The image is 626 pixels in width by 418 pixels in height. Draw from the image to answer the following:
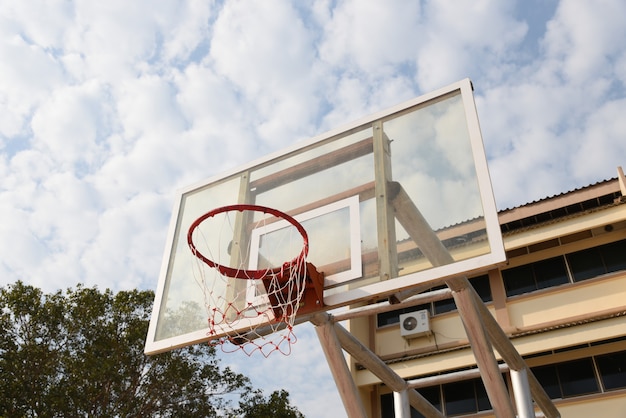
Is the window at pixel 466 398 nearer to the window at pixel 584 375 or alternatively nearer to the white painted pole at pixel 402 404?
the window at pixel 584 375

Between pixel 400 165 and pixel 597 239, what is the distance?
7.05 meters

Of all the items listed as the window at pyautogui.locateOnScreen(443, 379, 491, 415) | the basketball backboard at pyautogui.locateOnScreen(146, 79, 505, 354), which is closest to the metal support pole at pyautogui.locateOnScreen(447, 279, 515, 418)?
the basketball backboard at pyautogui.locateOnScreen(146, 79, 505, 354)

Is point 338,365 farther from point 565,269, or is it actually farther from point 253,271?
point 565,269

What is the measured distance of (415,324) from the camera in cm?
1177

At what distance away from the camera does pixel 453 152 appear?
561 cm

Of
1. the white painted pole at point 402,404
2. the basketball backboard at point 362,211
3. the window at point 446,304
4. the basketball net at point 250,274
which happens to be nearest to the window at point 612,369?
the window at point 446,304

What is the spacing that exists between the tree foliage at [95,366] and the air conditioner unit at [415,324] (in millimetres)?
3781

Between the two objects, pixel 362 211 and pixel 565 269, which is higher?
pixel 565 269

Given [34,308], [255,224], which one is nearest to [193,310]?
[255,224]

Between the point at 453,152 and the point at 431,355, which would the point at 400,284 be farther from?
the point at 431,355

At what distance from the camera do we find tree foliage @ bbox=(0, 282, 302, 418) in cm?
1153

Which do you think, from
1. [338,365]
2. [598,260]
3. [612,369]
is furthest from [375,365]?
[598,260]

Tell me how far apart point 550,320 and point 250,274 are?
724 centimetres

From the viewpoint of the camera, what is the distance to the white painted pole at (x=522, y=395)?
6787 millimetres
